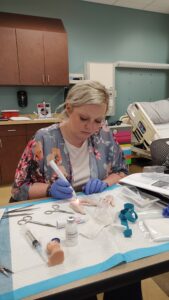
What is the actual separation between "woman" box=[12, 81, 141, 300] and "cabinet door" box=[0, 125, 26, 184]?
1838 mm

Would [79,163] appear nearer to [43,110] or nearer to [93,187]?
[93,187]

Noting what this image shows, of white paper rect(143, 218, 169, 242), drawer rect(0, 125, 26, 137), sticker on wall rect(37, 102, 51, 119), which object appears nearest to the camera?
white paper rect(143, 218, 169, 242)

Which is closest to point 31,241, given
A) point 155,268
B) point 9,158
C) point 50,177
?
point 155,268

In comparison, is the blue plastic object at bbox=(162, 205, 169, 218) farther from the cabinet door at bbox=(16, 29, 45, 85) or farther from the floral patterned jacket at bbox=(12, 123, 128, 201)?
the cabinet door at bbox=(16, 29, 45, 85)

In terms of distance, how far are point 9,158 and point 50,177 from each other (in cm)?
199

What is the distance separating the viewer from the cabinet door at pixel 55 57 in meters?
2.99

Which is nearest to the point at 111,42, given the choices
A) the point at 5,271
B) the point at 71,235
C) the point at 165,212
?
the point at 165,212

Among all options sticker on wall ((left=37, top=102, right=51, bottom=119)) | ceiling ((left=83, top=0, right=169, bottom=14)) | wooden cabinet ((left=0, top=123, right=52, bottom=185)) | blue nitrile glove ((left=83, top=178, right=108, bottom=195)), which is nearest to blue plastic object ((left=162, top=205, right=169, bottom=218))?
blue nitrile glove ((left=83, top=178, right=108, bottom=195))

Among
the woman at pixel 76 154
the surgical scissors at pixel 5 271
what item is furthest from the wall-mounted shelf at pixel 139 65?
the surgical scissors at pixel 5 271

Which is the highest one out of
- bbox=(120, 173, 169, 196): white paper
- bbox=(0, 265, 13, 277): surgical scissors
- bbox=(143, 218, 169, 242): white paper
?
bbox=(120, 173, 169, 196): white paper

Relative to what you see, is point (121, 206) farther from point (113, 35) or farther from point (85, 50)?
point (113, 35)

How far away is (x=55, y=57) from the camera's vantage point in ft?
10.00

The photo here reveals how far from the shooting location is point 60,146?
110 cm

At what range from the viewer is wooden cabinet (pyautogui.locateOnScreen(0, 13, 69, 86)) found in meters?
2.83
